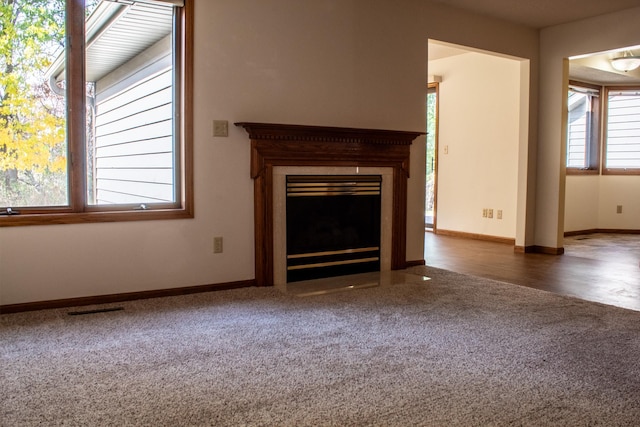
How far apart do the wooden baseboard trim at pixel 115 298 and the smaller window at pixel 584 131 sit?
231 inches

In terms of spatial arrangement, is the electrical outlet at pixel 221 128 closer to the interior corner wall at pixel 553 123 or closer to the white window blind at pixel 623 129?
the interior corner wall at pixel 553 123

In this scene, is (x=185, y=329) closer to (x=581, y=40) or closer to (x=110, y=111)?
(x=110, y=111)

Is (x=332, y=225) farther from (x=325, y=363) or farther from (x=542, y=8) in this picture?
(x=542, y=8)

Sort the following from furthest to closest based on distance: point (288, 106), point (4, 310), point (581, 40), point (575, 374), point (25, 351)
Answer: point (581, 40) < point (288, 106) < point (4, 310) < point (25, 351) < point (575, 374)

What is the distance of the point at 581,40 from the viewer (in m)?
5.36

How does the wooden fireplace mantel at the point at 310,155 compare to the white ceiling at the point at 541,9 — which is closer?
the wooden fireplace mantel at the point at 310,155

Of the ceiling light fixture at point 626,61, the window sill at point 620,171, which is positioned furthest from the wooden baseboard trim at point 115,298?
the window sill at point 620,171

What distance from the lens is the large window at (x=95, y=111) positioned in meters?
3.17

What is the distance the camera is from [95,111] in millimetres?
3416

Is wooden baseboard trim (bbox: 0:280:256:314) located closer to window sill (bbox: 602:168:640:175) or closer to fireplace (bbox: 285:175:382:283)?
fireplace (bbox: 285:175:382:283)

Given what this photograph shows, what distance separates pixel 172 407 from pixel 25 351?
3.39 feet

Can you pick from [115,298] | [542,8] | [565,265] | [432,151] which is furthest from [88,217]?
[432,151]

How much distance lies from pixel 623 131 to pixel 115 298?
7554 mm

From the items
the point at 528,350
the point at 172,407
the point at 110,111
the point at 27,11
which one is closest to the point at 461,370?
the point at 528,350
